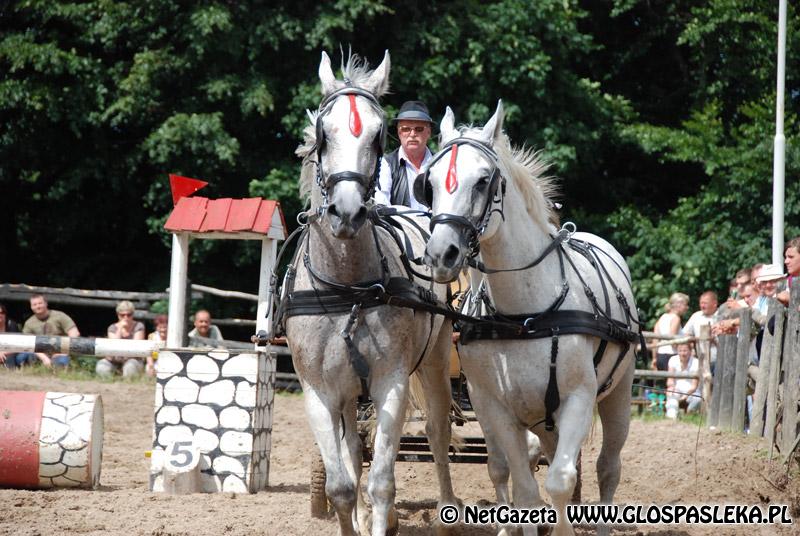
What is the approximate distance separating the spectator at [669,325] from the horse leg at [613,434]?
7.42 meters

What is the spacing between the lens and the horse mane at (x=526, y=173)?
17.3ft

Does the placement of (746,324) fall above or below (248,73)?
below

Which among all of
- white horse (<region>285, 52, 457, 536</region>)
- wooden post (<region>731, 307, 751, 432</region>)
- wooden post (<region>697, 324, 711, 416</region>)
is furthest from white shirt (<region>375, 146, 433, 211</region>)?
wooden post (<region>697, 324, 711, 416</region>)

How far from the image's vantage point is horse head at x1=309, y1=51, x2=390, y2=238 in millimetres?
4801

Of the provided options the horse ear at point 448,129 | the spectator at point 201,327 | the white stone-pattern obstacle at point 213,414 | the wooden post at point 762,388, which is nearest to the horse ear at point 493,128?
the horse ear at point 448,129

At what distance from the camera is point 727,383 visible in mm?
10328

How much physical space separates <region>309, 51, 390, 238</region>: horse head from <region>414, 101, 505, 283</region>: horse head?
0.97 ft

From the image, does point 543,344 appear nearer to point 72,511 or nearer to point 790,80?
point 72,511

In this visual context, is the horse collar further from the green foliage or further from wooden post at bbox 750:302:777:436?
the green foliage

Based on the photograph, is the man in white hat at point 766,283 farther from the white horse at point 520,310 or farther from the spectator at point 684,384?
the white horse at point 520,310

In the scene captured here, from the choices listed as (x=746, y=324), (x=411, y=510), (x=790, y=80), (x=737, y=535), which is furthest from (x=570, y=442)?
(x=790, y=80)

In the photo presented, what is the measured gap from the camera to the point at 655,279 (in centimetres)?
1567

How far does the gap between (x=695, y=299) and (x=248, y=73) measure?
7.83 meters


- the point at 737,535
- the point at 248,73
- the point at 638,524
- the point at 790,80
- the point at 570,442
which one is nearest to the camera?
the point at 570,442
